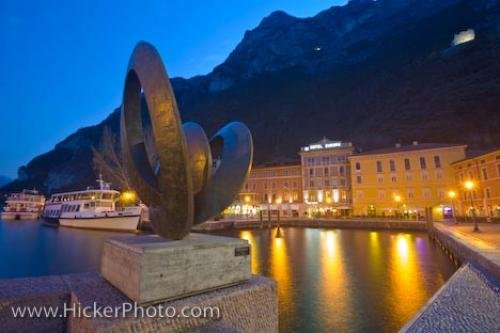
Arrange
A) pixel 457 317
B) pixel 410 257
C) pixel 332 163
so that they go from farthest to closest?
pixel 332 163 < pixel 410 257 < pixel 457 317

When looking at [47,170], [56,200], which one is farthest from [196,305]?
[47,170]

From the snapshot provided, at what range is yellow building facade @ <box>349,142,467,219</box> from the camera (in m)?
45.4

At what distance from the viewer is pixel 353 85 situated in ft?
387

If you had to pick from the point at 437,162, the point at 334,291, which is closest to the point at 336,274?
the point at 334,291

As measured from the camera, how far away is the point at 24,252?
2388cm

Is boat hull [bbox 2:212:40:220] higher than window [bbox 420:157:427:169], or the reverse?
window [bbox 420:157:427:169]

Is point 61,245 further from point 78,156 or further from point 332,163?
point 78,156

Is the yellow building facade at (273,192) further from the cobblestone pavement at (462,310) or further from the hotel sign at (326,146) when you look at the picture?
the cobblestone pavement at (462,310)

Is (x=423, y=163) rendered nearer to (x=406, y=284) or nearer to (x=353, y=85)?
(x=406, y=284)

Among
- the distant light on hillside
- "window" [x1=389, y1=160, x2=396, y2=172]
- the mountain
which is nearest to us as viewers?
"window" [x1=389, y1=160, x2=396, y2=172]

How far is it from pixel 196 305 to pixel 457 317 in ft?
20.4

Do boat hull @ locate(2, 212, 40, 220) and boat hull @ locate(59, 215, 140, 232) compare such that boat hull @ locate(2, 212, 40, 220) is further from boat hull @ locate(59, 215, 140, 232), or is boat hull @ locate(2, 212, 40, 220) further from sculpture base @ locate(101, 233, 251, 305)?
sculpture base @ locate(101, 233, 251, 305)

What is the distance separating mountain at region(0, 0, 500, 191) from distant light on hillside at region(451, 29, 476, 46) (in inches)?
77.1

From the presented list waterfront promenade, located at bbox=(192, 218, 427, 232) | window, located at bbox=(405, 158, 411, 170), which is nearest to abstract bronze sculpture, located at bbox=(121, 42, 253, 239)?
waterfront promenade, located at bbox=(192, 218, 427, 232)
